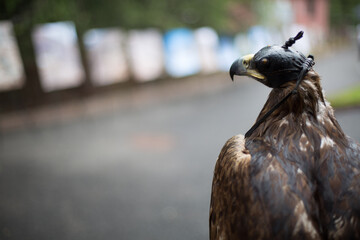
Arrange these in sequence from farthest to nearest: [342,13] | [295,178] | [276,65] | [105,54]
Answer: [342,13]
[105,54]
[276,65]
[295,178]

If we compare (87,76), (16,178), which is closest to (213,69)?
(87,76)

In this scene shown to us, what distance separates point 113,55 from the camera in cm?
1268

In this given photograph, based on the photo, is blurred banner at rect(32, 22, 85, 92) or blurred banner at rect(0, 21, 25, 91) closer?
blurred banner at rect(0, 21, 25, 91)

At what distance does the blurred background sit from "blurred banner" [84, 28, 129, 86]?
35 mm

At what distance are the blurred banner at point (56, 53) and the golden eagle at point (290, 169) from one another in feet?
34.1

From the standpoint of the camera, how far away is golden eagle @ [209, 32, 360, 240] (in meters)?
1.50

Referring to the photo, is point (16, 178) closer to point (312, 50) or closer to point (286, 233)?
point (286, 233)

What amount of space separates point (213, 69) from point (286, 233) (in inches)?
611

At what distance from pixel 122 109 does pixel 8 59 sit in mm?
3470

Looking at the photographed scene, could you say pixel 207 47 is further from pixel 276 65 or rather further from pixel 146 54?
pixel 276 65

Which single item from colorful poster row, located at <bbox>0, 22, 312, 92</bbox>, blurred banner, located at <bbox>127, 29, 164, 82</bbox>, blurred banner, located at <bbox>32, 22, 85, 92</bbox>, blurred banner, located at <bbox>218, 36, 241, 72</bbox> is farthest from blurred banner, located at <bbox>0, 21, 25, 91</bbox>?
blurred banner, located at <bbox>218, 36, 241, 72</bbox>

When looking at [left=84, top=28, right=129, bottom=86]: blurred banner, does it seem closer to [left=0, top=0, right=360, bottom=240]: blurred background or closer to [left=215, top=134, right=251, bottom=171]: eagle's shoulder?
[left=0, top=0, right=360, bottom=240]: blurred background

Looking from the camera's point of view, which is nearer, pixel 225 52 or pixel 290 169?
pixel 290 169

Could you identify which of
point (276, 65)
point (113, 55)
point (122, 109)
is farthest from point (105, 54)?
point (276, 65)
